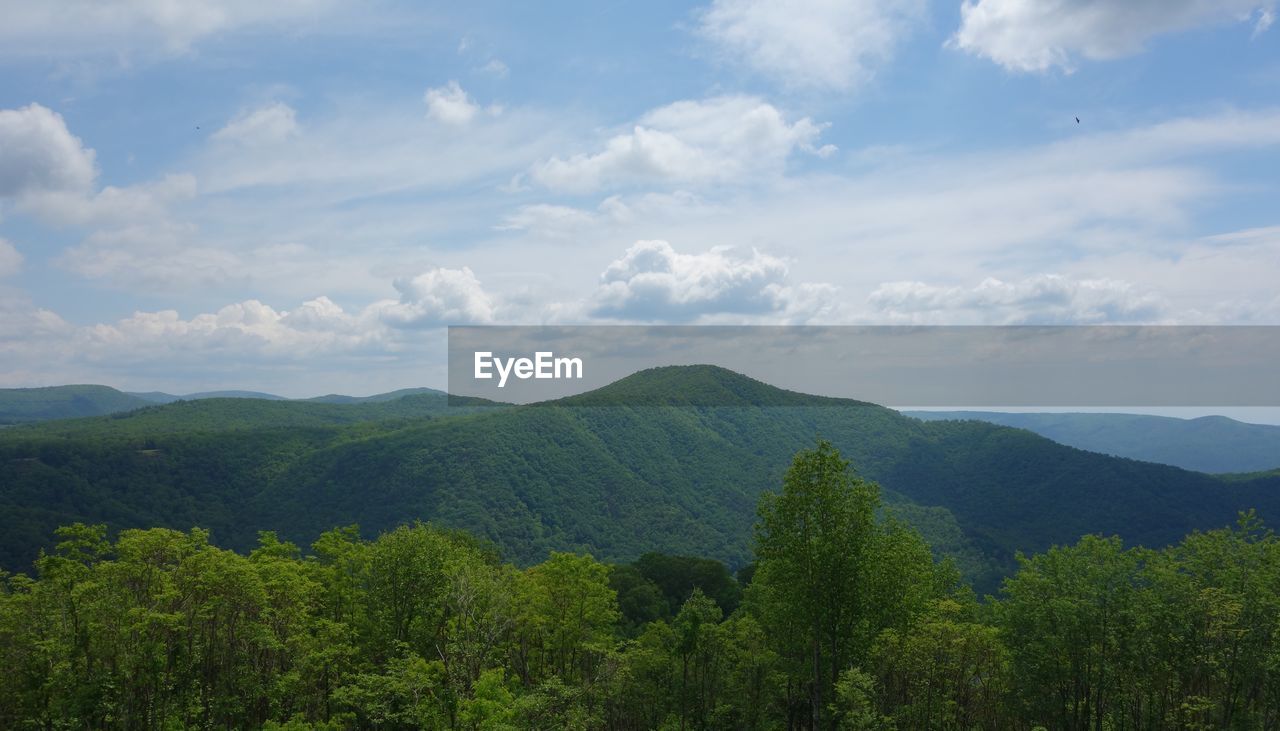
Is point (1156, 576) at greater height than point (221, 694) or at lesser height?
greater

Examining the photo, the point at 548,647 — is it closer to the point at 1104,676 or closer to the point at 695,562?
the point at 1104,676

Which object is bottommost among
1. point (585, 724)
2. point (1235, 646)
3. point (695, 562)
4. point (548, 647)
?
point (695, 562)

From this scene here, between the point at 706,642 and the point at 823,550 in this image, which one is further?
the point at 706,642

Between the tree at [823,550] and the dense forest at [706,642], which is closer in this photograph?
the dense forest at [706,642]

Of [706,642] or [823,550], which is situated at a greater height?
[823,550]

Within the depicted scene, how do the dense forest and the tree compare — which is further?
the tree

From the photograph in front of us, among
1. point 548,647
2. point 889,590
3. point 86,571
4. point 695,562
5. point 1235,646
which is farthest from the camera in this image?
point 695,562

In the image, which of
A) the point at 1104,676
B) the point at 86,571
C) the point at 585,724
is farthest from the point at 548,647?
the point at 1104,676

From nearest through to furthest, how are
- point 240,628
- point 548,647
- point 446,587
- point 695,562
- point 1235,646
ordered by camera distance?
point 1235,646 → point 240,628 → point 446,587 → point 548,647 → point 695,562
